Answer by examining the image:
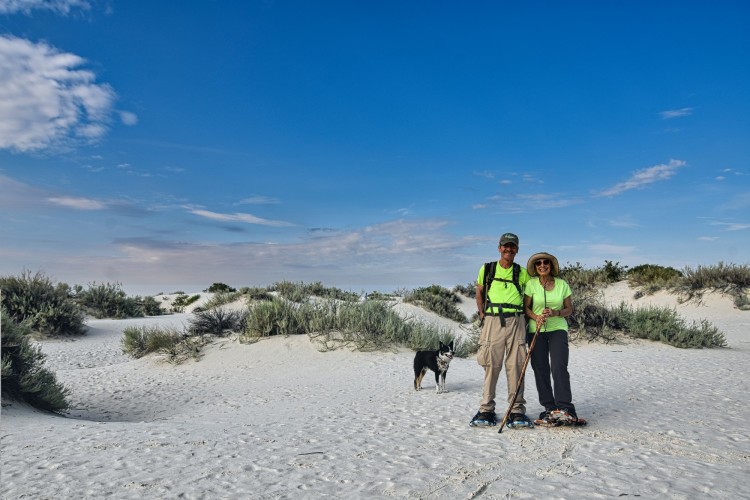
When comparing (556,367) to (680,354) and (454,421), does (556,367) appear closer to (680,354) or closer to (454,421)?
(454,421)

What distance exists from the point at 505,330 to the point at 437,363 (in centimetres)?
231

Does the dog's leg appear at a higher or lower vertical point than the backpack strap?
lower

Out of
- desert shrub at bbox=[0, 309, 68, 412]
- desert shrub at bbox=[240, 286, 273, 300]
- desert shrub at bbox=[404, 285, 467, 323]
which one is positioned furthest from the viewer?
desert shrub at bbox=[240, 286, 273, 300]

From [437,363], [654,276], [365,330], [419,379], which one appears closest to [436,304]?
[365,330]

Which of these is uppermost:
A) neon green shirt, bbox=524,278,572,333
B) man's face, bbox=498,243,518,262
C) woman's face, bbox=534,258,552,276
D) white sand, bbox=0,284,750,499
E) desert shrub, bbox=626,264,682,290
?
desert shrub, bbox=626,264,682,290

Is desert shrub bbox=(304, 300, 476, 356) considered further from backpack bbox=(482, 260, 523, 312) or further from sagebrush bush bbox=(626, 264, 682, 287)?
sagebrush bush bbox=(626, 264, 682, 287)

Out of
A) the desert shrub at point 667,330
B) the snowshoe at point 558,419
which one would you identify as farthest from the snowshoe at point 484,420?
the desert shrub at point 667,330

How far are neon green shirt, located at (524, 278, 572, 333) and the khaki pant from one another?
21 centimetres

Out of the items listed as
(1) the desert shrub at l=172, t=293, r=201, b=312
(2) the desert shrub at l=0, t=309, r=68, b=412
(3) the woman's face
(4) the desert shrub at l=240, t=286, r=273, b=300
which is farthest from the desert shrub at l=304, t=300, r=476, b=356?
(1) the desert shrub at l=172, t=293, r=201, b=312

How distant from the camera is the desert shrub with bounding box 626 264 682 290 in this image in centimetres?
2443

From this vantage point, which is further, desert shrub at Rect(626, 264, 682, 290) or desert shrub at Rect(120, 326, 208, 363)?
desert shrub at Rect(626, 264, 682, 290)

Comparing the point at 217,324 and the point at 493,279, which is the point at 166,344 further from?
the point at 493,279

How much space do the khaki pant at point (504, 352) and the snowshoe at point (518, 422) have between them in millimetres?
53

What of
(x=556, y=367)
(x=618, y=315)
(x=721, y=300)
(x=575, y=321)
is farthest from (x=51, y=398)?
(x=721, y=300)
